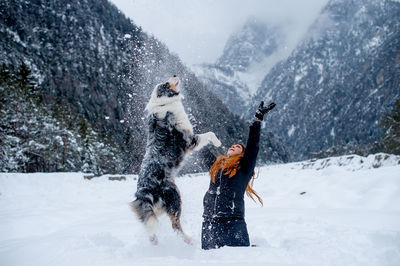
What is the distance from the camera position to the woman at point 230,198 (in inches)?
98.6

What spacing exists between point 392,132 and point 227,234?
85.8 ft

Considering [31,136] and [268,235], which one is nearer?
[268,235]

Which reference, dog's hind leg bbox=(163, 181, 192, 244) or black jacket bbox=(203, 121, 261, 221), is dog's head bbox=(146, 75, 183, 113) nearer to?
dog's hind leg bbox=(163, 181, 192, 244)

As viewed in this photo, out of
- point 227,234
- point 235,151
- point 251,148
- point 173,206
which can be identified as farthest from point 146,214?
point 251,148

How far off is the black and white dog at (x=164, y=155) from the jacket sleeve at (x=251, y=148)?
3.12 feet

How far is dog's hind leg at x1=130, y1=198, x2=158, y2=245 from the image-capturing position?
3064 mm

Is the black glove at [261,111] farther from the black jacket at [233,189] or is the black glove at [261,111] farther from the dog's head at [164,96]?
the dog's head at [164,96]

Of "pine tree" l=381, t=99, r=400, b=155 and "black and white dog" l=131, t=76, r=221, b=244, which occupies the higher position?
"black and white dog" l=131, t=76, r=221, b=244

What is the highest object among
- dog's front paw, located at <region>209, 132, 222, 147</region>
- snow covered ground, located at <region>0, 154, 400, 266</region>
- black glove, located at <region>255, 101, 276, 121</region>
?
black glove, located at <region>255, 101, 276, 121</region>

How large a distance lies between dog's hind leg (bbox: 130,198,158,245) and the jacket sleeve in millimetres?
1271

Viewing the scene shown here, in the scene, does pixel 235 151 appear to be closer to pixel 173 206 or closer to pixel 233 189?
pixel 233 189

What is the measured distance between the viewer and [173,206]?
3344 millimetres

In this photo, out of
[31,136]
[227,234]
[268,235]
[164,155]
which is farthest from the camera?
[31,136]

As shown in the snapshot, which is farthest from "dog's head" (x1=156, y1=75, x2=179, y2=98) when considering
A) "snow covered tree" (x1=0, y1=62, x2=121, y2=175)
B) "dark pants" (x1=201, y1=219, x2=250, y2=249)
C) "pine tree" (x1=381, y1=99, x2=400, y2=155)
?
"pine tree" (x1=381, y1=99, x2=400, y2=155)
